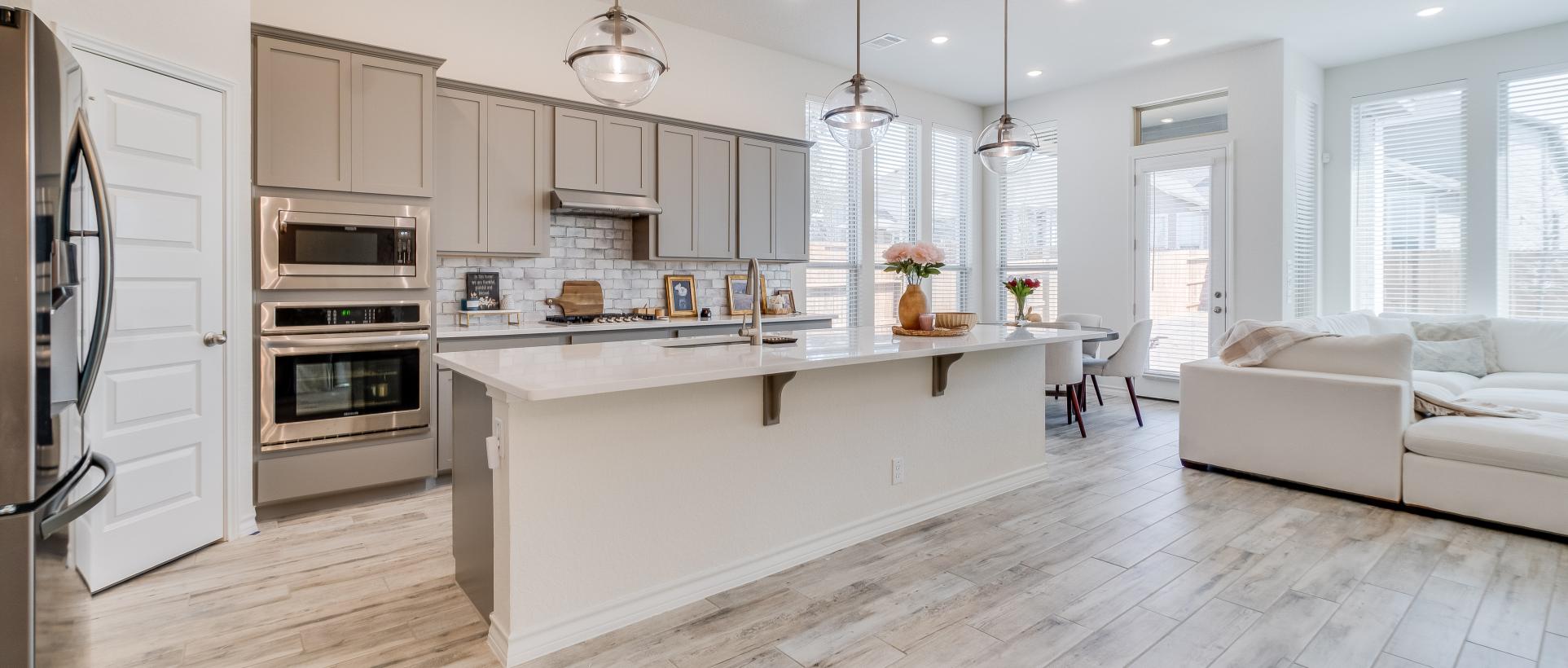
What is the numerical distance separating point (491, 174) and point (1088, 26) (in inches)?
173

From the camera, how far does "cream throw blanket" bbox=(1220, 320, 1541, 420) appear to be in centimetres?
351

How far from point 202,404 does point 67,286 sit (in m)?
1.88

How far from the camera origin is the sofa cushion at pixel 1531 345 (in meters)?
4.91

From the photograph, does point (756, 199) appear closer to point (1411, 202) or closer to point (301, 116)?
point (301, 116)

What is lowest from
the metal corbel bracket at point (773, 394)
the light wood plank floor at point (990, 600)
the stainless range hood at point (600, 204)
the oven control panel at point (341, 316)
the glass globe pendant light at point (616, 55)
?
the light wood plank floor at point (990, 600)

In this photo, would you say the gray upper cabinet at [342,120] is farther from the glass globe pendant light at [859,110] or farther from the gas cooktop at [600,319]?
the glass globe pendant light at [859,110]

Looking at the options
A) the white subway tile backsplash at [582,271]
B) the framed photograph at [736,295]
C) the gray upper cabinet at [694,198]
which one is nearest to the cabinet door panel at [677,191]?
the gray upper cabinet at [694,198]

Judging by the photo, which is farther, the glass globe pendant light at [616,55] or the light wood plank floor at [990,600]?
the glass globe pendant light at [616,55]

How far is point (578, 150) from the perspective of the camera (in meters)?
4.42

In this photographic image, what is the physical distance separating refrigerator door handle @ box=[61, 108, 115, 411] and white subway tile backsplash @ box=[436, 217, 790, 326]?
8.56 feet

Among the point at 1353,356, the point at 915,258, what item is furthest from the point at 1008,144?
the point at 1353,356

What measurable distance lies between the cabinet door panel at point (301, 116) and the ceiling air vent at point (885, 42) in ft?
12.0

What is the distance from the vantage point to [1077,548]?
292 centimetres

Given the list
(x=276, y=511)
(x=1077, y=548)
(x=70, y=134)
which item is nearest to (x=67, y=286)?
(x=70, y=134)
